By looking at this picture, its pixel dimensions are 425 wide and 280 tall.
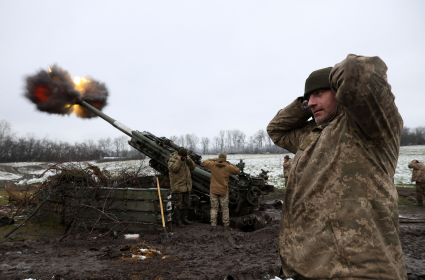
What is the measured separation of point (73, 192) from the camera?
716cm

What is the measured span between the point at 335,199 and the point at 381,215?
0.24m

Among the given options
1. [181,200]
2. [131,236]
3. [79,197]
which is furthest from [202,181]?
[79,197]

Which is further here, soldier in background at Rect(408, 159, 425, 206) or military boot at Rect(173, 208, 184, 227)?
soldier in background at Rect(408, 159, 425, 206)

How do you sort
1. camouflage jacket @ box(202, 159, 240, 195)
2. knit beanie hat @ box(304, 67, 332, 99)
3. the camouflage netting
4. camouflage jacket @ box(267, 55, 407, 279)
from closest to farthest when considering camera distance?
camouflage jacket @ box(267, 55, 407, 279) < knit beanie hat @ box(304, 67, 332, 99) < the camouflage netting < camouflage jacket @ box(202, 159, 240, 195)

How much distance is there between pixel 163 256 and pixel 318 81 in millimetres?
4422

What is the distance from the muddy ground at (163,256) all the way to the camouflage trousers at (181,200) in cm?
98

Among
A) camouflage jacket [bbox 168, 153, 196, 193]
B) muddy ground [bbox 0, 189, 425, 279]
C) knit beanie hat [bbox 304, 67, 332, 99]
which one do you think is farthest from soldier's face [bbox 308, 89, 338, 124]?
camouflage jacket [bbox 168, 153, 196, 193]

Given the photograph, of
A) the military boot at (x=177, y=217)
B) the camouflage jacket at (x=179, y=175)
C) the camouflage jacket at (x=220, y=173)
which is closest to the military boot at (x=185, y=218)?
the military boot at (x=177, y=217)

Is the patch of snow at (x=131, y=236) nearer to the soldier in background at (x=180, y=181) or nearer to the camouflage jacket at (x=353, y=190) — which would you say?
the soldier in background at (x=180, y=181)

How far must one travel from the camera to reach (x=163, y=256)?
4.80 m

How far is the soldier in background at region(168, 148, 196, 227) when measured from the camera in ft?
24.1

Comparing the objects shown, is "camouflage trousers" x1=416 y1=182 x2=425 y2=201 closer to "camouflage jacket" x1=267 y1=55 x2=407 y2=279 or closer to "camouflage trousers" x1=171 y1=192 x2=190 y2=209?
"camouflage trousers" x1=171 y1=192 x2=190 y2=209

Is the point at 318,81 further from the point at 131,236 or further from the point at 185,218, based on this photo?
the point at 185,218

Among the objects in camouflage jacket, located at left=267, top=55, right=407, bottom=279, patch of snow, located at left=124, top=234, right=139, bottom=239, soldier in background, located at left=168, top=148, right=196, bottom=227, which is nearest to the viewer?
camouflage jacket, located at left=267, top=55, right=407, bottom=279
